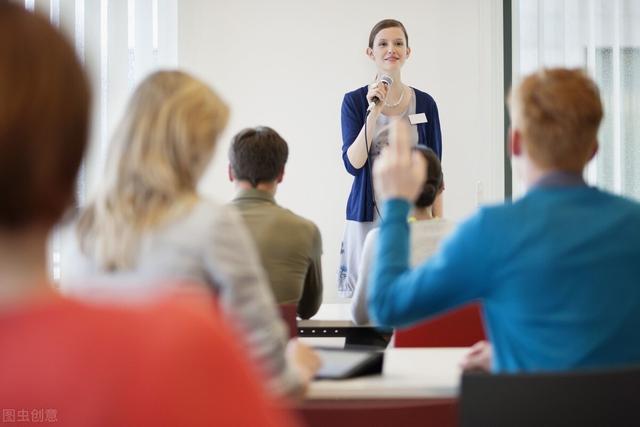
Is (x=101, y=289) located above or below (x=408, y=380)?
above

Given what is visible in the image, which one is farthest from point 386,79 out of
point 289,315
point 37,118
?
point 37,118

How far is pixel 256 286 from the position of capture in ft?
4.96

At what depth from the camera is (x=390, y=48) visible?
15.3 feet

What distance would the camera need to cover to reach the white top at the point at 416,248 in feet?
8.81

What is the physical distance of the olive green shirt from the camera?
2707mm

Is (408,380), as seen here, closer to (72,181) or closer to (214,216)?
(214,216)

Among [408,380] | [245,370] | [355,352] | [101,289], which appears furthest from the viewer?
[355,352]

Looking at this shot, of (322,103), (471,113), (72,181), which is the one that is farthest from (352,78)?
(72,181)

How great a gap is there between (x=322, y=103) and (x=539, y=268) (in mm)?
5131

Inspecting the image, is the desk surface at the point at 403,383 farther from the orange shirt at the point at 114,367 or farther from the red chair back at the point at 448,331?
the orange shirt at the point at 114,367

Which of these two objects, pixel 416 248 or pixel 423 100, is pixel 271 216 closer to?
pixel 416 248

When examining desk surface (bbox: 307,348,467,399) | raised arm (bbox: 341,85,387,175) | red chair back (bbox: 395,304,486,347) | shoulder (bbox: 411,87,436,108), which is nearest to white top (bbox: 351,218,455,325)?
red chair back (bbox: 395,304,486,347)

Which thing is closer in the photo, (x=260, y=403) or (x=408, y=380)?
(x=260, y=403)

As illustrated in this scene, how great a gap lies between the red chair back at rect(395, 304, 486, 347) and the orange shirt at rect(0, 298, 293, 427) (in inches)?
72.0
